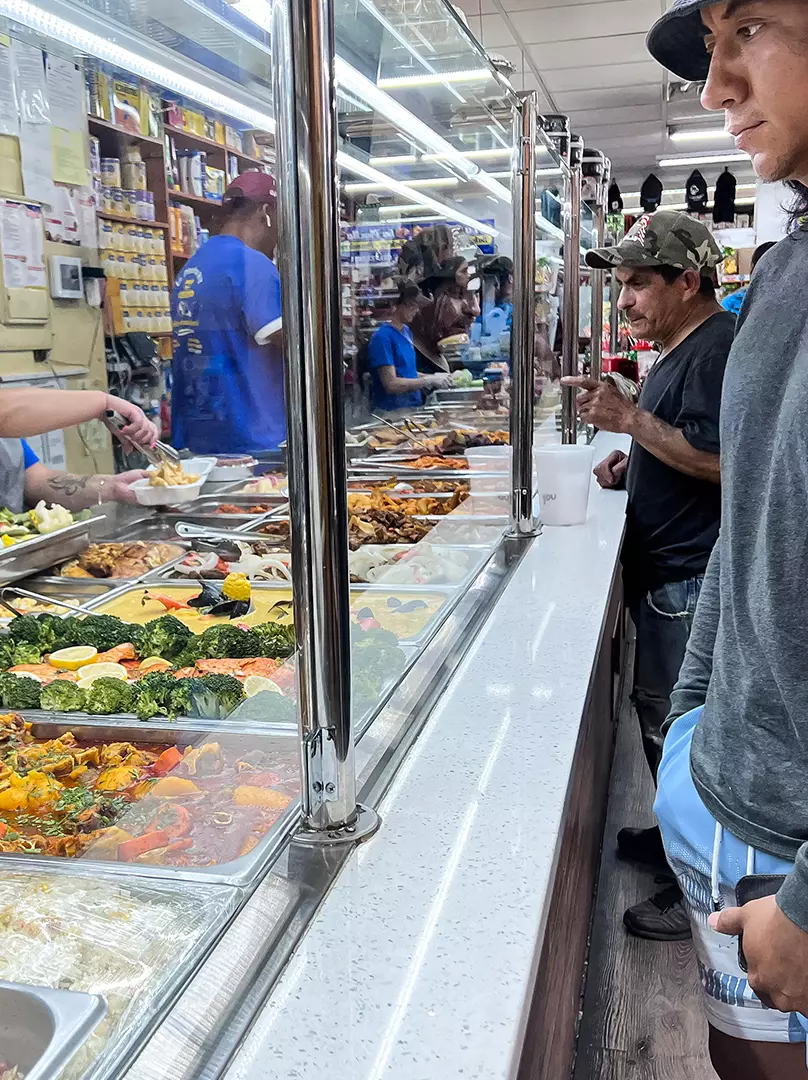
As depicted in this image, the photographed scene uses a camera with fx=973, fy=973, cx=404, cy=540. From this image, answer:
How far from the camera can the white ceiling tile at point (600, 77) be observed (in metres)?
7.35

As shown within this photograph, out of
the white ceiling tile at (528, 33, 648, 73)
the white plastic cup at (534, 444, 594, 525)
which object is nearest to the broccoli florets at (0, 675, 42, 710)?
the white plastic cup at (534, 444, 594, 525)

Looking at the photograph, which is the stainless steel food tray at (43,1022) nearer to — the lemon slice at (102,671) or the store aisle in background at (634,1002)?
the lemon slice at (102,671)

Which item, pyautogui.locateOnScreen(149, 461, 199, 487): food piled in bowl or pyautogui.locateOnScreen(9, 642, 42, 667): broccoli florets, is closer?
pyautogui.locateOnScreen(9, 642, 42, 667): broccoli florets

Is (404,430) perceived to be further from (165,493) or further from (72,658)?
(72,658)

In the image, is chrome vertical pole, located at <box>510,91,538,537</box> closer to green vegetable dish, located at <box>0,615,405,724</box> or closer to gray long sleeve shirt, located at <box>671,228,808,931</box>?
green vegetable dish, located at <box>0,615,405,724</box>

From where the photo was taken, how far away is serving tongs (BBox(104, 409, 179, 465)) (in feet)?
6.40

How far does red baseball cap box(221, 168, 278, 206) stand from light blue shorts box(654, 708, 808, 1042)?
85 cm

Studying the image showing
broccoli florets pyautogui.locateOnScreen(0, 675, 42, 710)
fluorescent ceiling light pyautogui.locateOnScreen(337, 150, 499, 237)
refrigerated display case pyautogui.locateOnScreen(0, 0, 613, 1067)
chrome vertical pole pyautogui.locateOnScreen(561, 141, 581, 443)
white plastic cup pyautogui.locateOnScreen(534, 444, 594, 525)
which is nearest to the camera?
refrigerated display case pyautogui.locateOnScreen(0, 0, 613, 1067)

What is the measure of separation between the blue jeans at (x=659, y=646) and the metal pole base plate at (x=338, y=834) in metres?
1.63

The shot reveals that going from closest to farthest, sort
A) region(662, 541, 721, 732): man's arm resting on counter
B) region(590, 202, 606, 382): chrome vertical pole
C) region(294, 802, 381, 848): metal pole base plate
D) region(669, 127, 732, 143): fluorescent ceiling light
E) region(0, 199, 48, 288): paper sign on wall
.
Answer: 1. region(294, 802, 381, 848): metal pole base plate
2. region(662, 541, 721, 732): man's arm resting on counter
3. region(0, 199, 48, 288): paper sign on wall
4. region(590, 202, 606, 382): chrome vertical pole
5. region(669, 127, 732, 143): fluorescent ceiling light

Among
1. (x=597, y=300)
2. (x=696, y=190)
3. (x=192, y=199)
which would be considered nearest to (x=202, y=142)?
(x=192, y=199)

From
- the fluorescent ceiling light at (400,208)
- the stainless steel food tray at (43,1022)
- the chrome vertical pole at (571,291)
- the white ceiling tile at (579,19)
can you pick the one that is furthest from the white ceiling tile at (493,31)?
the stainless steel food tray at (43,1022)

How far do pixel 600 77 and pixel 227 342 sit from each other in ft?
22.6

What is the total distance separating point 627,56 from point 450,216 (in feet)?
18.0
